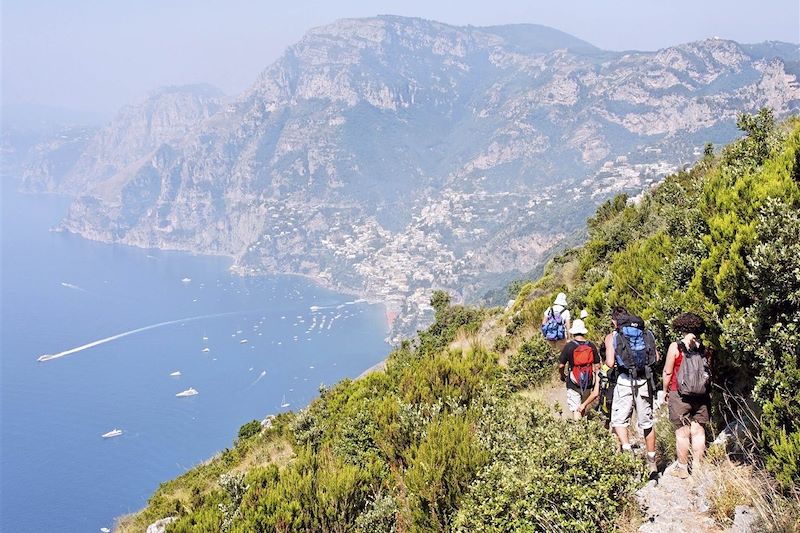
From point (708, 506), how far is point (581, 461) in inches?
41.2

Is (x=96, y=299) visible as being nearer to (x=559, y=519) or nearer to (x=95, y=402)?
(x=95, y=402)

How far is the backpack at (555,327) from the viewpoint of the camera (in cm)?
657

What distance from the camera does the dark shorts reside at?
4773 millimetres

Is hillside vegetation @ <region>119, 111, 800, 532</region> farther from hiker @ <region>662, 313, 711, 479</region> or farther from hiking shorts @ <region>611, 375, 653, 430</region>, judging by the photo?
hiking shorts @ <region>611, 375, 653, 430</region>

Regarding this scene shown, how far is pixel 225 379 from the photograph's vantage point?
408 feet

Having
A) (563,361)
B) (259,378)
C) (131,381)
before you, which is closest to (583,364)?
(563,361)

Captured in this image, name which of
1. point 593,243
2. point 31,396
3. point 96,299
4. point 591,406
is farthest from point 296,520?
point 96,299

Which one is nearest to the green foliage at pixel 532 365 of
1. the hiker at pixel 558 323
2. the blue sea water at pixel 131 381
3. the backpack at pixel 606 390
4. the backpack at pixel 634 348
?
the hiker at pixel 558 323

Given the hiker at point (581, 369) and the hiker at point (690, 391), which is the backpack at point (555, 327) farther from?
the hiker at point (690, 391)

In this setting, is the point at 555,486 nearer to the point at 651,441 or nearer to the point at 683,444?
the point at 683,444

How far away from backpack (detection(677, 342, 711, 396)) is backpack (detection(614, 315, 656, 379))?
484 millimetres

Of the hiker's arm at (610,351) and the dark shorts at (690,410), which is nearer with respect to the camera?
the dark shorts at (690,410)

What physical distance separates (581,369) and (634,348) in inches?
29.4

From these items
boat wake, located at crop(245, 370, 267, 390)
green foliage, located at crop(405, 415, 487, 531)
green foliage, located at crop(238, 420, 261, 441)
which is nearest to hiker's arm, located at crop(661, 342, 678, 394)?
green foliage, located at crop(405, 415, 487, 531)
